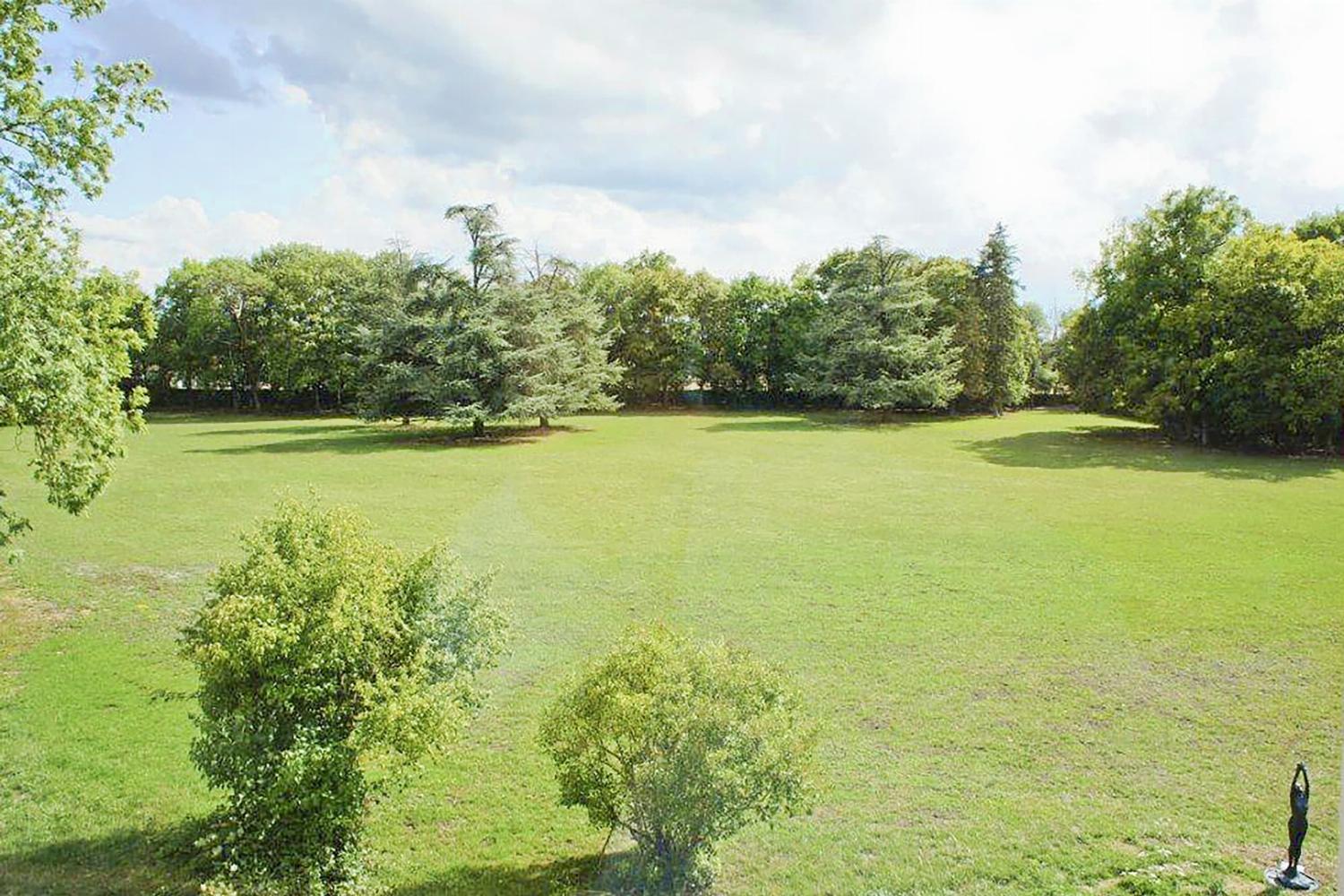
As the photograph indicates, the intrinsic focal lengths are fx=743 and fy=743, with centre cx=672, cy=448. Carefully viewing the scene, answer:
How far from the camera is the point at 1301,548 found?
13.3 meters

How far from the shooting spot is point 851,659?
352 inches

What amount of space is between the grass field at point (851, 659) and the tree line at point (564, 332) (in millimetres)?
10007

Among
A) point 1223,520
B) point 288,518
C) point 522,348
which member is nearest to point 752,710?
point 288,518

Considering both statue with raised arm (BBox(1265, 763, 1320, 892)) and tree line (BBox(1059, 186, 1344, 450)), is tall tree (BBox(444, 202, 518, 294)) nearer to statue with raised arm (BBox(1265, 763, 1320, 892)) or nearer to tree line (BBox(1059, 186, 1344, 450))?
tree line (BBox(1059, 186, 1344, 450))

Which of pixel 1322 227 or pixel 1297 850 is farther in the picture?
pixel 1322 227

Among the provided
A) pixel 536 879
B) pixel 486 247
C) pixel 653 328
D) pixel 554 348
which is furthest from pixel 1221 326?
pixel 536 879

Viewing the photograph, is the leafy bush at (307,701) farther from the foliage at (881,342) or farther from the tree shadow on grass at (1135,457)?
the foliage at (881,342)

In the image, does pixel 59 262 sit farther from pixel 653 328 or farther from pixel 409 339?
pixel 653 328

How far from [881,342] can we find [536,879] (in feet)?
116

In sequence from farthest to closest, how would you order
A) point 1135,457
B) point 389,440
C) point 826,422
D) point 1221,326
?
point 826,422
point 389,440
point 1221,326
point 1135,457

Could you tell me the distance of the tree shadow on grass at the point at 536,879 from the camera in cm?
529

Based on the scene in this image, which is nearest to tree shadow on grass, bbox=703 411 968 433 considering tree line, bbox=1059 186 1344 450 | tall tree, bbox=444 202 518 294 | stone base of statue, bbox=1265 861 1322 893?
tree line, bbox=1059 186 1344 450

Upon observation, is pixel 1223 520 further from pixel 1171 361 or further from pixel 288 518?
pixel 288 518

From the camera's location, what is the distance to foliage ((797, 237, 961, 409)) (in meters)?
37.3
